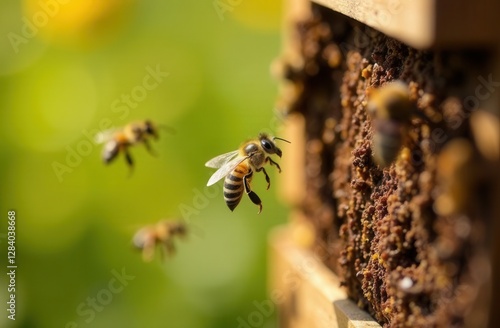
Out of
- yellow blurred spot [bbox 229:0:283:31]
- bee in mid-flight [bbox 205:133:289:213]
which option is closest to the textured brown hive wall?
bee in mid-flight [bbox 205:133:289:213]

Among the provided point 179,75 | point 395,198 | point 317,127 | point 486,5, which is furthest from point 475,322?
point 179,75

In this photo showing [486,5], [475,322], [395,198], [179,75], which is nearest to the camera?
[486,5]

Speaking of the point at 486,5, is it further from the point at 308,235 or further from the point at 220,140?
the point at 220,140

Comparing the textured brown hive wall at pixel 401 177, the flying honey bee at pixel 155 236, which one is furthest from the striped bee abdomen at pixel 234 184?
the flying honey bee at pixel 155 236

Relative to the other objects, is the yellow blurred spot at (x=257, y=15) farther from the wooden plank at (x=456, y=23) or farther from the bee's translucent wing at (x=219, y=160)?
the wooden plank at (x=456, y=23)

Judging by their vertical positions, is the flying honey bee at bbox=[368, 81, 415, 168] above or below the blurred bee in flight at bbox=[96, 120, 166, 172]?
below

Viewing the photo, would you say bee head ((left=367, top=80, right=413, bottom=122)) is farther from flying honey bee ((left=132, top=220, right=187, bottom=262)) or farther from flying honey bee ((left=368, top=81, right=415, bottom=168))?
flying honey bee ((left=132, top=220, right=187, bottom=262))
